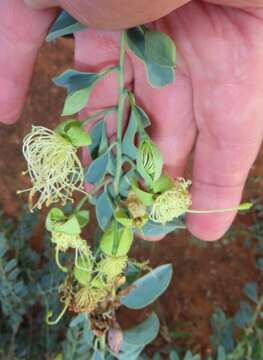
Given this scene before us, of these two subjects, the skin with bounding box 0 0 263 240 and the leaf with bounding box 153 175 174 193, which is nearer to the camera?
the leaf with bounding box 153 175 174 193

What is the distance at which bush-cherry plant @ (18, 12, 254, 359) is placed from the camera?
3.28 feet

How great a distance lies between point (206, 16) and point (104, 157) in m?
0.37

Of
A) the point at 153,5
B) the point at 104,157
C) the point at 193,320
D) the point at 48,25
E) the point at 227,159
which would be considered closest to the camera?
the point at 153,5

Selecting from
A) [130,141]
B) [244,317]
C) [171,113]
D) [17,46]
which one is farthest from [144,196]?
[244,317]

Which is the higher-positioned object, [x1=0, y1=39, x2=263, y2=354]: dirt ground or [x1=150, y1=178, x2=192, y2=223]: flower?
[x1=150, y1=178, x2=192, y2=223]: flower

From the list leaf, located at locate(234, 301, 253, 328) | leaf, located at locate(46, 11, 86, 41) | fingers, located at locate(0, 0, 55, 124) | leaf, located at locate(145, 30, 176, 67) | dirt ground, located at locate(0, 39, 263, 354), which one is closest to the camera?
leaf, located at locate(145, 30, 176, 67)

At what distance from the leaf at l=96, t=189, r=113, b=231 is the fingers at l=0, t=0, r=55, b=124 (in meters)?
0.34

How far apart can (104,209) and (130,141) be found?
123 mm

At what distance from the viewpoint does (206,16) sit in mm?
1280

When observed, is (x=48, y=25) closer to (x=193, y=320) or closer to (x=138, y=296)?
(x=138, y=296)

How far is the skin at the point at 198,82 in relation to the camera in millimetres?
1271

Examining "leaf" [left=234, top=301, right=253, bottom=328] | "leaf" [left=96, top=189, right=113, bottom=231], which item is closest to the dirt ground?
"leaf" [left=234, top=301, right=253, bottom=328]

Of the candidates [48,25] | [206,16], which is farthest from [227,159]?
[48,25]

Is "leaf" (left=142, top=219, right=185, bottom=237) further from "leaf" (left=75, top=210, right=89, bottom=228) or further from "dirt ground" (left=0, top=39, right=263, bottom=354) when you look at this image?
"dirt ground" (left=0, top=39, right=263, bottom=354)
